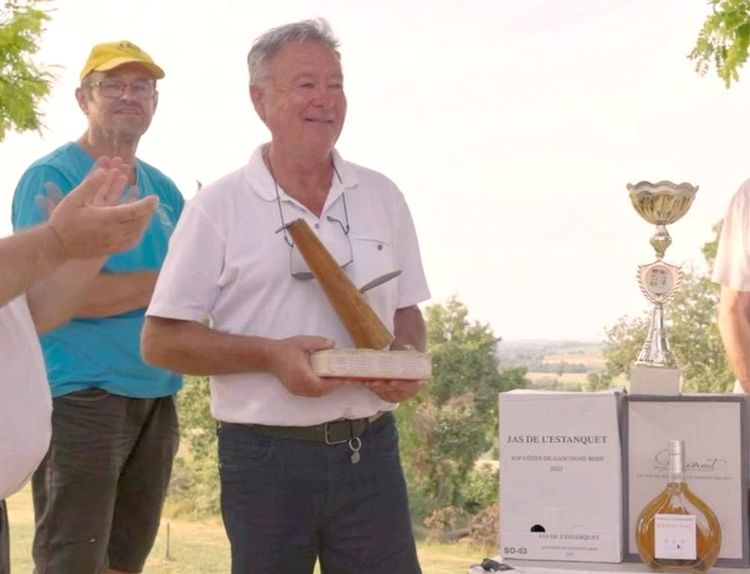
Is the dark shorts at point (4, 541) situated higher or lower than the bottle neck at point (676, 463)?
lower

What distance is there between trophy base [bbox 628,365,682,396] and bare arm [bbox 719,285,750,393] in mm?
841

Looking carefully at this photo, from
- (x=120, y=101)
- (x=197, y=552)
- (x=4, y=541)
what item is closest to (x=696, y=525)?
(x=4, y=541)

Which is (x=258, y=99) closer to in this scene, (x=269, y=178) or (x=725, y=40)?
(x=269, y=178)

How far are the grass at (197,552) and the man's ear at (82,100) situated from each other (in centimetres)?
156

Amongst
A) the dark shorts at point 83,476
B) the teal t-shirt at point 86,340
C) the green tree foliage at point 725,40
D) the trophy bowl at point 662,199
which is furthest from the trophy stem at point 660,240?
the green tree foliage at point 725,40

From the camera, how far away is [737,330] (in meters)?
2.72

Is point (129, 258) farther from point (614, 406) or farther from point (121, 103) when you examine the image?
point (614, 406)

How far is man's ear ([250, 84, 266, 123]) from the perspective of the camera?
231cm

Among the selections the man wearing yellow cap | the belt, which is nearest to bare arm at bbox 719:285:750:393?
the belt

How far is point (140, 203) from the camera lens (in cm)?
165

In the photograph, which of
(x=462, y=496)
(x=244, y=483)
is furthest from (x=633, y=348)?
(x=244, y=483)

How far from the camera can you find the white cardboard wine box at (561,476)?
1901 mm

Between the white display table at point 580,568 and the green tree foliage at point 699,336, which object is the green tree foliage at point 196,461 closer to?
the green tree foliage at point 699,336

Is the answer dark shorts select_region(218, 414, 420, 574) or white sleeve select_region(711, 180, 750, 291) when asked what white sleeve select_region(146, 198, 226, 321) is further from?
white sleeve select_region(711, 180, 750, 291)
